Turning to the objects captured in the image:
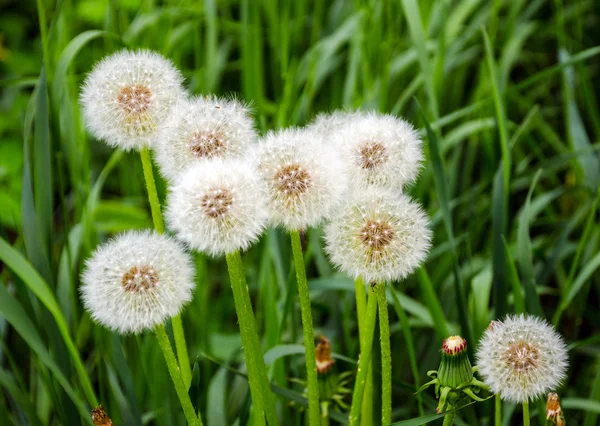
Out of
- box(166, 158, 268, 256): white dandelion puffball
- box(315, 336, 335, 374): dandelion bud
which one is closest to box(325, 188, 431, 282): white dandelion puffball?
box(166, 158, 268, 256): white dandelion puffball

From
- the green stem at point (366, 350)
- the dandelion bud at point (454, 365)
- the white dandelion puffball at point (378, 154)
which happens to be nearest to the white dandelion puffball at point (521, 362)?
the dandelion bud at point (454, 365)

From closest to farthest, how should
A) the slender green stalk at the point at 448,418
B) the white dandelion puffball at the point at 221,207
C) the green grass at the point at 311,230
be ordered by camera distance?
the white dandelion puffball at the point at 221,207
the slender green stalk at the point at 448,418
the green grass at the point at 311,230

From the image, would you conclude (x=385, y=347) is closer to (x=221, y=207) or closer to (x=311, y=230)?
(x=221, y=207)

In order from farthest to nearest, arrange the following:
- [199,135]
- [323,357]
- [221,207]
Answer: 1. [323,357]
2. [199,135]
3. [221,207]

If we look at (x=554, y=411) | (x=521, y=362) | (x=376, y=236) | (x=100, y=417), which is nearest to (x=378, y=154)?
(x=376, y=236)

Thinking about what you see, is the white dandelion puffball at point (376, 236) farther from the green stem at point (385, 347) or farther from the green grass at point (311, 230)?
the green grass at point (311, 230)

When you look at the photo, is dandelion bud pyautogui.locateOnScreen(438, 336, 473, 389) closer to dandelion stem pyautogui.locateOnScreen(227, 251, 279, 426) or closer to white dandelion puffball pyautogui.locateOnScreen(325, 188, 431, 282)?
white dandelion puffball pyautogui.locateOnScreen(325, 188, 431, 282)

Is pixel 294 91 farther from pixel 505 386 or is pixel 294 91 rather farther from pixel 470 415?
pixel 505 386
